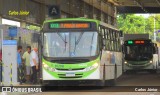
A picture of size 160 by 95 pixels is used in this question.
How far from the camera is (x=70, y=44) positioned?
72.2 feet

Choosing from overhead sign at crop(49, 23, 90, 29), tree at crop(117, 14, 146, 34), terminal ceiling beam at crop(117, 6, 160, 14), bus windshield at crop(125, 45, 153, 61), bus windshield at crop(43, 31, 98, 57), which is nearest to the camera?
bus windshield at crop(43, 31, 98, 57)

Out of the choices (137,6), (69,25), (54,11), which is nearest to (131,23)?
(137,6)

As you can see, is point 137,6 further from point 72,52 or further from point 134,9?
point 72,52

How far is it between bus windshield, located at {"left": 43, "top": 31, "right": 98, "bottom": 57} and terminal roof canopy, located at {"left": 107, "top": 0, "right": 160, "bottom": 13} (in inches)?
1541

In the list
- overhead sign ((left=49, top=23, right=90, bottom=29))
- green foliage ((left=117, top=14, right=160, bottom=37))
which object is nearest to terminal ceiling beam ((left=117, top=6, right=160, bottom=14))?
green foliage ((left=117, top=14, right=160, bottom=37))

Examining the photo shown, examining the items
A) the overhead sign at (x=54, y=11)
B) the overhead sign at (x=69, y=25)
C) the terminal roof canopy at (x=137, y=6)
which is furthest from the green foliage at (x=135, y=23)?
the overhead sign at (x=69, y=25)

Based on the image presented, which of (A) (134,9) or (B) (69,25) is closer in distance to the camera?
(B) (69,25)

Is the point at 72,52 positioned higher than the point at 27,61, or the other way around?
the point at 72,52

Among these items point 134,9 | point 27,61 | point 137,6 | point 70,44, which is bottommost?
point 27,61

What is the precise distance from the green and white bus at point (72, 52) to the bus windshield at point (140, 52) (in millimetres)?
19350

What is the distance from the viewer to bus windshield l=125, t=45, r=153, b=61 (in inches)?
1650

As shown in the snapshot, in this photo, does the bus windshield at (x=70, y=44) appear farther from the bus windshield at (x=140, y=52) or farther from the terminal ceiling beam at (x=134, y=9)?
the terminal ceiling beam at (x=134, y=9)

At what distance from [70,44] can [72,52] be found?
372 mm

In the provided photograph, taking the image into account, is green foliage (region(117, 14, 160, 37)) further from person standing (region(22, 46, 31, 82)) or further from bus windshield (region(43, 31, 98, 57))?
bus windshield (region(43, 31, 98, 57))
